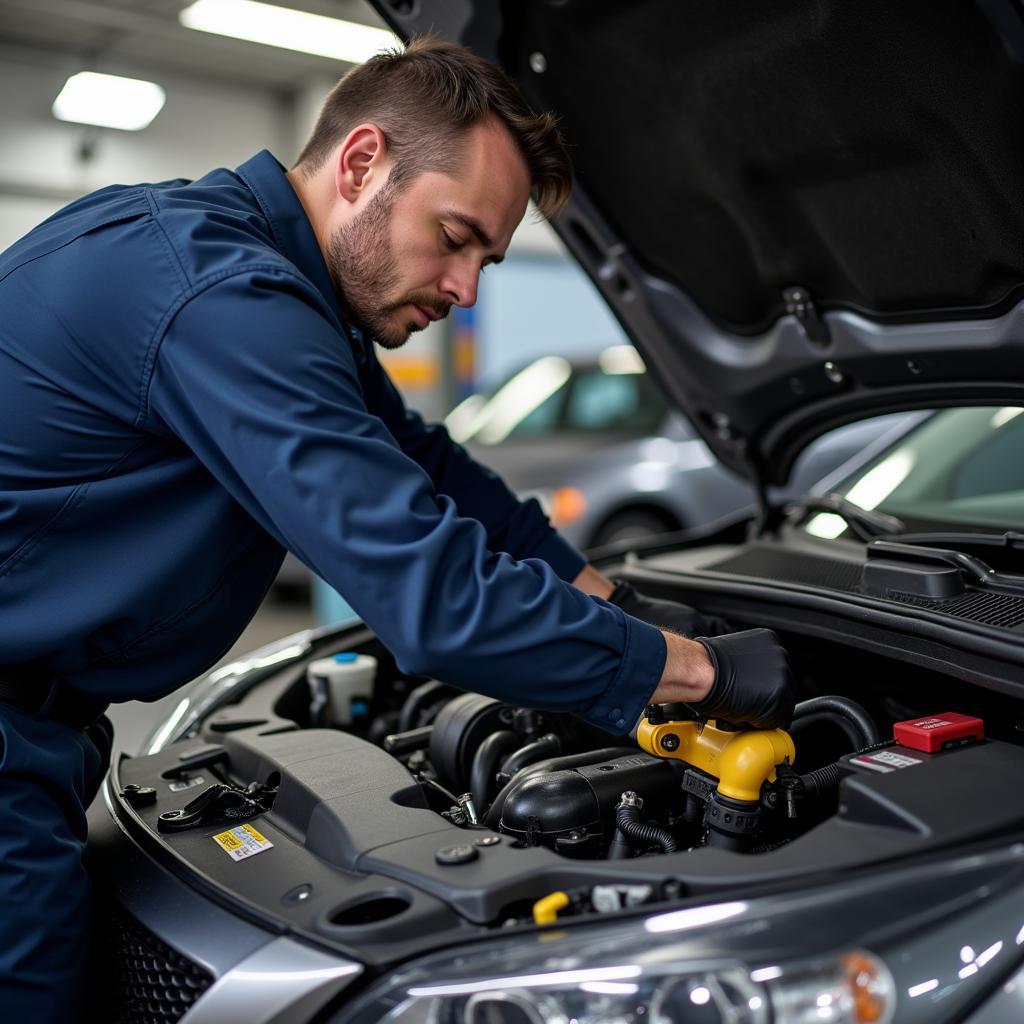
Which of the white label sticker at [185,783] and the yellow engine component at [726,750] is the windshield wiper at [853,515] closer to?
the yellow engine component at [726,750]

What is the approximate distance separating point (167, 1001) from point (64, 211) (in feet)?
3.15

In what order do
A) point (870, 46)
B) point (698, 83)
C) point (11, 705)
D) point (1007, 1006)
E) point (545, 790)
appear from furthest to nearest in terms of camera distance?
point (698, 83) < point (870, 46) < point (545, 790) < point (11, 705) < point (1007, 1006)

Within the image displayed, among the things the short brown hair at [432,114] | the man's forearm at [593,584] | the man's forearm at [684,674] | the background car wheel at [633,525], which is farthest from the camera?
the background car wheel at [633,525]

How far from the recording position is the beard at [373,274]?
54.0 inches

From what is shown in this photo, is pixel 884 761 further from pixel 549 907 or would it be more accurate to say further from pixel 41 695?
pixel 41 695

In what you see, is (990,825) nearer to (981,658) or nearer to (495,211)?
(981,658)

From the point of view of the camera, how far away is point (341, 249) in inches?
55.8

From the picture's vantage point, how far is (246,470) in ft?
3.62

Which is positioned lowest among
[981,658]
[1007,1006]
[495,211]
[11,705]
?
[1007,1006]

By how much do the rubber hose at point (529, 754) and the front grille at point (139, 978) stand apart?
20.8 inches

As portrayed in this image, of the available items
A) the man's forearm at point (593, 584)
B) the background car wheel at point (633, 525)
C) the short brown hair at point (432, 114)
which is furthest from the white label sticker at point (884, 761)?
the background car wheel at point (633, 525)

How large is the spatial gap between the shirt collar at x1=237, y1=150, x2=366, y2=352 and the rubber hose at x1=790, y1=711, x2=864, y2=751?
83 cm

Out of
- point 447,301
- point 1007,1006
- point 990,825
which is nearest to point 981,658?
point 990,825

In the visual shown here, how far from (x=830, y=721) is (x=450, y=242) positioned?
2.86 feet
